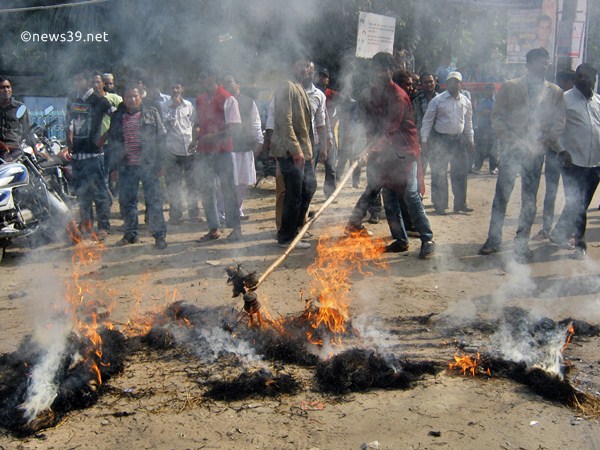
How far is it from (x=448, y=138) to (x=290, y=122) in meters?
2.89

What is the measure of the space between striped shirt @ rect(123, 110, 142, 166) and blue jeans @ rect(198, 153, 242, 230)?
2.58 feet

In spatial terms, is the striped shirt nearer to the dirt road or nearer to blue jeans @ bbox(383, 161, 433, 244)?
the dirt road

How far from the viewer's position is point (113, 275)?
19.1 feet

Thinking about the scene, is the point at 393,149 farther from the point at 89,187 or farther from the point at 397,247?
the point at 89,187

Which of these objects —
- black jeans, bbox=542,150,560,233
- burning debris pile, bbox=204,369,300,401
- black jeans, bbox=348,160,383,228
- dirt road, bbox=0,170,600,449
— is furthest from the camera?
black jeans, bbox=542,150,560,233

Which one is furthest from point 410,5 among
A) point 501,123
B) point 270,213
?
point 270,213

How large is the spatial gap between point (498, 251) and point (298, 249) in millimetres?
2268

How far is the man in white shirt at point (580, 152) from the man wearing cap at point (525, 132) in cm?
34

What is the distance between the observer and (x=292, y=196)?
6371 mm

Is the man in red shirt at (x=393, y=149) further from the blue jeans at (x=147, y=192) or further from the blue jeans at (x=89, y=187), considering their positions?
the blue jeans at (x=89, y=187)

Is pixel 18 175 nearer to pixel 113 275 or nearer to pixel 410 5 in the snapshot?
pixel 113 275

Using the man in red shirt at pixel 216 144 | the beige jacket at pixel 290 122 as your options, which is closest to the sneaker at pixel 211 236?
the man in red shirt at pixel 216 144

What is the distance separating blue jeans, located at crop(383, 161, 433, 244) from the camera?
6.18m

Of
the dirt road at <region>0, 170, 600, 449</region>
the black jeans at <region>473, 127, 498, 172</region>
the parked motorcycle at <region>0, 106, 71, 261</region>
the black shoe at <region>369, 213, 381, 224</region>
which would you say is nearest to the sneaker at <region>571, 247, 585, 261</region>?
the dirt road at <region>0, 170, 600, 449</region>
